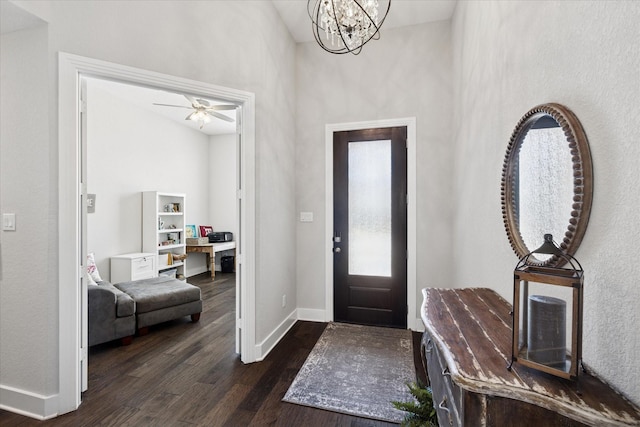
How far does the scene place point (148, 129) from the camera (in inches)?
205

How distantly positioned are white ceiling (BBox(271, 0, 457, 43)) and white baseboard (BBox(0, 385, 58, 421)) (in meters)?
3.82

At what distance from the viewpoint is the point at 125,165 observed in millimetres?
4773

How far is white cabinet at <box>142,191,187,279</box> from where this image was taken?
5012mm

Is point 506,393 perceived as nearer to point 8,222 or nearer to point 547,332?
point 547,332

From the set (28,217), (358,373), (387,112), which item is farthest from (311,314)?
(28,217)

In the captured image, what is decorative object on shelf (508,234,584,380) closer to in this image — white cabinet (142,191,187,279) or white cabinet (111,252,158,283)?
white cabinet (111,252,158,283)

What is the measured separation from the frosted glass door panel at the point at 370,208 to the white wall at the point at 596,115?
1.56 metres

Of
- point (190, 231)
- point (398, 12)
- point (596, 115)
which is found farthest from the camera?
point (190, 231)

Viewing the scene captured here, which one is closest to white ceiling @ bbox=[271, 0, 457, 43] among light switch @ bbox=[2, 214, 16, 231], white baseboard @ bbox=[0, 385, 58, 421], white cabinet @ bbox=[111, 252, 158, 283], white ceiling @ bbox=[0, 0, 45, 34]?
white ceiling @ bbox=[0, 0, 45, 34]

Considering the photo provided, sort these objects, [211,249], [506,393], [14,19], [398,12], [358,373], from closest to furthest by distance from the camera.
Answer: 1. [506,393]
2. [14,19]
3. [358,373]
4. [398,12]
5. [211,249]

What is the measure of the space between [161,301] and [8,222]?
63.9 inches

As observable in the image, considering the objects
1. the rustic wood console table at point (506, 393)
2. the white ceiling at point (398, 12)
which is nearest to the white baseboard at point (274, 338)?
the rustic wood console table at point (506, 393)

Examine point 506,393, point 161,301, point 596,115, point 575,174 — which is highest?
point 596,115

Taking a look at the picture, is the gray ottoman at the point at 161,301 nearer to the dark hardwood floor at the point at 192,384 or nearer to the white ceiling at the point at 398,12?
the dark hardwood floor at the point at 192,384
